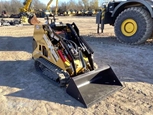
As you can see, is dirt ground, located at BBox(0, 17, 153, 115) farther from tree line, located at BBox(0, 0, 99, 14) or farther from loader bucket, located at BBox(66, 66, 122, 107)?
tree line, located at BBox(0, 0, 99, 14)

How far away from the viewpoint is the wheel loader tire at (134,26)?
710cm

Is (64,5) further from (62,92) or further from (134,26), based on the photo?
(62,92)

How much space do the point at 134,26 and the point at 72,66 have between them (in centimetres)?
467

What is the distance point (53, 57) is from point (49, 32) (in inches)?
23.3

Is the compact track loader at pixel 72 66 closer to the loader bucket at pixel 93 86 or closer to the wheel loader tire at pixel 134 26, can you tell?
the loader bucket at pixel 93 86

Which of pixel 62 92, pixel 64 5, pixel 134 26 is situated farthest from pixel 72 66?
pixel 64 5

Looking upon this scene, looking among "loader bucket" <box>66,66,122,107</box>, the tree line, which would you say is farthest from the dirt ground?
the tree line

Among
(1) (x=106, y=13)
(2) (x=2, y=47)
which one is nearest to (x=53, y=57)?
(2) (x=2, y=47)

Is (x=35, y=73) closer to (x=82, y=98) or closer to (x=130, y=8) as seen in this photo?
(x=82, y=98)

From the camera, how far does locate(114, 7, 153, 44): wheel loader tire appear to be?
7102 mm

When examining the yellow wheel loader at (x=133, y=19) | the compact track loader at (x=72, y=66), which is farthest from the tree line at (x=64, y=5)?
the compact track loader at (x=72, y=66)

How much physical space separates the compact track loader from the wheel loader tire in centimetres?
372

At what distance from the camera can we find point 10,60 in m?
5.66

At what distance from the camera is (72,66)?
11.9 feet
